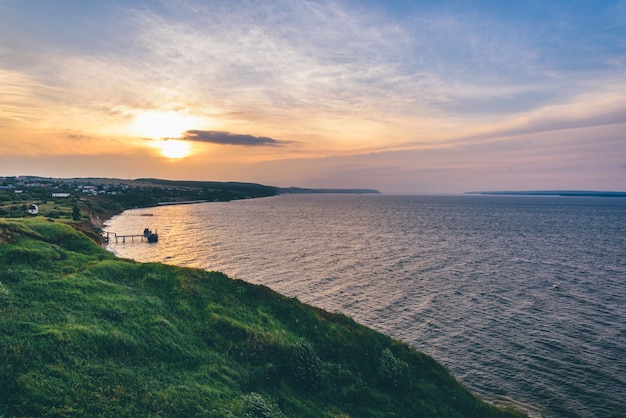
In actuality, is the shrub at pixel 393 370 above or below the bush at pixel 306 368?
below

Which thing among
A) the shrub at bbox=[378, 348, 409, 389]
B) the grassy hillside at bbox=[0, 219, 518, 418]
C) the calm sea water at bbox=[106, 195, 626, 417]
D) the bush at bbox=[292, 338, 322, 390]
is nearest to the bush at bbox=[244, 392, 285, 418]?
the grassy hillside at bbox=[0, 219, 518, 418]

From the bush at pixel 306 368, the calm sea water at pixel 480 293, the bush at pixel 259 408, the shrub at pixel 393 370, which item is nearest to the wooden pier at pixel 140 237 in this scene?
the calm sea water at pixel 480 293

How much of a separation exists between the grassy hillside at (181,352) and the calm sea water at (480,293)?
895cm

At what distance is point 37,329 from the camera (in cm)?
2459

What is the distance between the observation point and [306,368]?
93.6 feet

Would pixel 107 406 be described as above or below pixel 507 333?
above

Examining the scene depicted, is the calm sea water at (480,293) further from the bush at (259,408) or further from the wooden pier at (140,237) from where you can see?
the bush at (259,408)

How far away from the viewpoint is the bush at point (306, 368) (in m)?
28.0

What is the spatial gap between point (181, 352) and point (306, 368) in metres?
9.66

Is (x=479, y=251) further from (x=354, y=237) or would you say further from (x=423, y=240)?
(x=354, y=237)

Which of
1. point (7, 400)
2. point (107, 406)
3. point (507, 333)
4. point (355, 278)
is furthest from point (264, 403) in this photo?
point (355, 278)

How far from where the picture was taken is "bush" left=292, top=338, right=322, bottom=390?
28000 mm

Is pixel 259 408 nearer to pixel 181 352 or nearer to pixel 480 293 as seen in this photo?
pixel 181 352

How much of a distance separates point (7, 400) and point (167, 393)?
7.82 m
